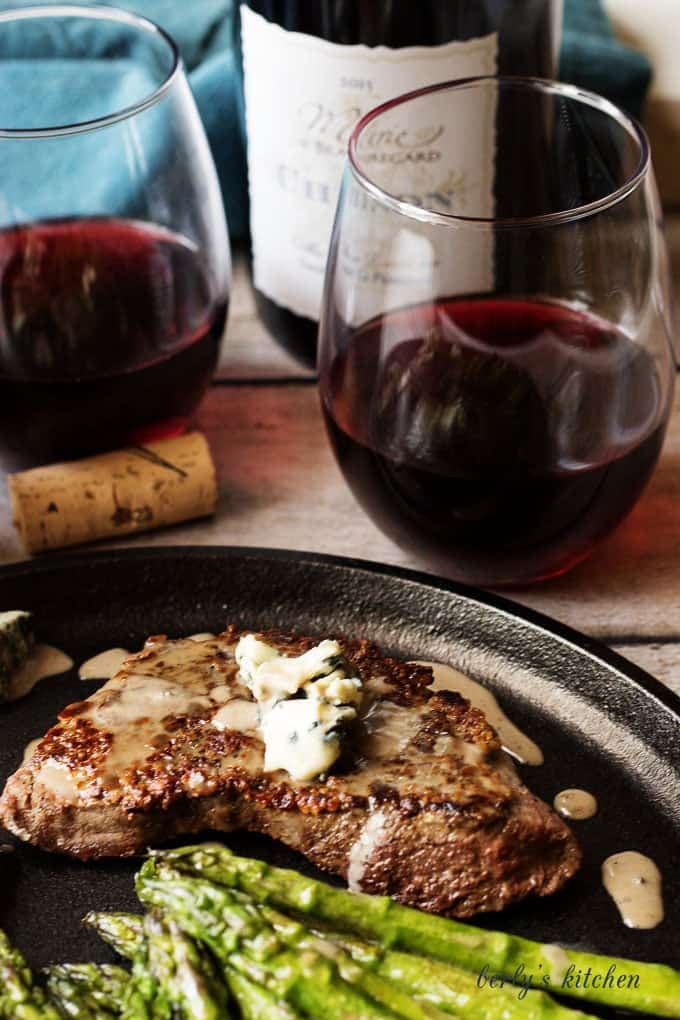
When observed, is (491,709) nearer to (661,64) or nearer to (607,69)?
(607,69)

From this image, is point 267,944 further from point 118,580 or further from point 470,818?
point 118,580

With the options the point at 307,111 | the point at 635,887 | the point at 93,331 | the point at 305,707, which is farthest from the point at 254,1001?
the point at 307,111

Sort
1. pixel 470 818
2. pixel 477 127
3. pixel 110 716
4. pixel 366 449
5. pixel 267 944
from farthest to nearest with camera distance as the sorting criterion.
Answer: pixel 477 127 → pixel 366 449 → pixel 110 716 → pixel 470 818 → pixel 267 944

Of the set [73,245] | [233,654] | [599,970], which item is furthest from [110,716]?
[73,245]

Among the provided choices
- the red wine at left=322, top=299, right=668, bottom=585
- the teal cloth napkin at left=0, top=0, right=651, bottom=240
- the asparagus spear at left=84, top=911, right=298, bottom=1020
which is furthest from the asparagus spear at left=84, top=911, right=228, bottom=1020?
the teal cloth napkin at left=0, top=0, right=651, bottom=240

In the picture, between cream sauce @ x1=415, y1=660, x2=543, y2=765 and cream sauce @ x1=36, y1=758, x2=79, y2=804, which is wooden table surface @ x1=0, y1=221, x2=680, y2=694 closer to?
cream sauce @ x1=415, y1=660, x2=543, y2=765

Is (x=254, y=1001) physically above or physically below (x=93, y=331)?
below
